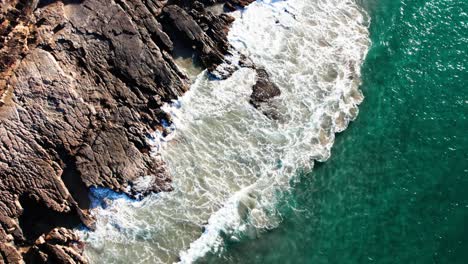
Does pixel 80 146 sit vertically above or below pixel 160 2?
below

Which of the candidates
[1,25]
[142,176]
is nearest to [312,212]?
[142,176]

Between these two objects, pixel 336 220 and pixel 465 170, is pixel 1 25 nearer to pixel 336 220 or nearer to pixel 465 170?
pixel 336 220

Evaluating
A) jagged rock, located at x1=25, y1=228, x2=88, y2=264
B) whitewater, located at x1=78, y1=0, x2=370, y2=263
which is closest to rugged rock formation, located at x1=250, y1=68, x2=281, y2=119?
whitewater, located at x1=78, y1=0, x2=370, y2=263

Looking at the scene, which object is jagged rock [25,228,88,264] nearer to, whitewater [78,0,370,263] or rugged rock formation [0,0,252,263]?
rugged rock formation [0,0,252,263]

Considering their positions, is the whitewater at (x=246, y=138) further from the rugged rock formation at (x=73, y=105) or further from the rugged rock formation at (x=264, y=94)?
the rugged rock formation at (x=73, y=105)

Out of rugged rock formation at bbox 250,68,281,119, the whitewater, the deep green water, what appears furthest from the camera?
rugged rock formation at bbox 250,68,281,119

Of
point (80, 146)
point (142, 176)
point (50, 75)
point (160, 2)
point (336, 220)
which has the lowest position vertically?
point (336, 220)

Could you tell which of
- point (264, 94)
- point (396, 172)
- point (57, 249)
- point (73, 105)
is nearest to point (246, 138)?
point (264, 94)
